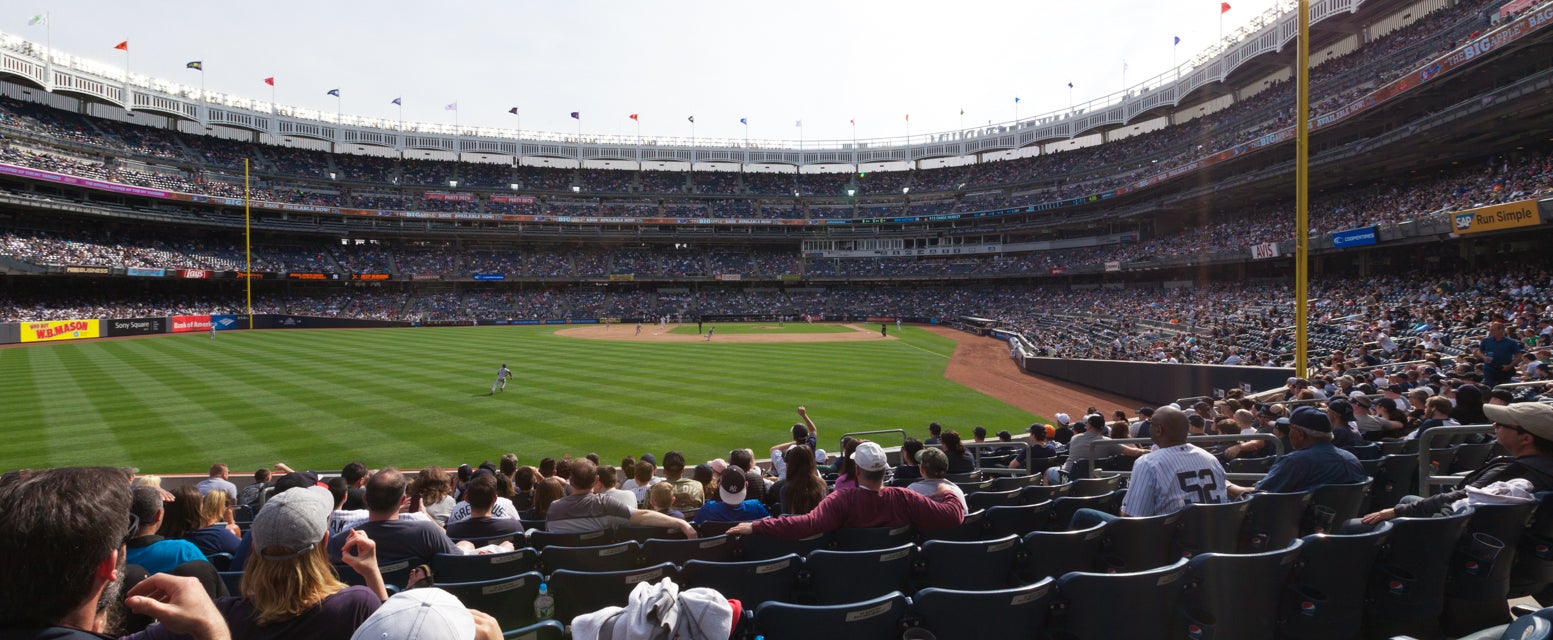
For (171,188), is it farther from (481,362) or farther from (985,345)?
(985,345)

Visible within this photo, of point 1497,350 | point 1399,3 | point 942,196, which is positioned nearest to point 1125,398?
point 1497,350

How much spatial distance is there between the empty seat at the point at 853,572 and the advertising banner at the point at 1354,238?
124 feet

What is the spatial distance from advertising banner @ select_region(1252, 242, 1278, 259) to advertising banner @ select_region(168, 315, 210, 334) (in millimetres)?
79032

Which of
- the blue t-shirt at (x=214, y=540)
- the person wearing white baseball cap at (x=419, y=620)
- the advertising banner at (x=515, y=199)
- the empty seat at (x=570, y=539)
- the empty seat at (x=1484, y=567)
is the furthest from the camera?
the advertising banner at (x=515, y=199)

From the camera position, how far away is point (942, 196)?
85812mm

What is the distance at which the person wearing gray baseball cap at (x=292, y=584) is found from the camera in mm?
2559

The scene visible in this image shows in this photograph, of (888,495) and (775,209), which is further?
(775,209)

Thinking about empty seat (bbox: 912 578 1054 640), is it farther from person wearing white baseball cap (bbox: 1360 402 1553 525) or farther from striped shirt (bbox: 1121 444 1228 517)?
person wearing white baseball cap (bbox: 1360 402 1553 525)

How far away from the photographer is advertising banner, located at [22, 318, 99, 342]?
145 feet

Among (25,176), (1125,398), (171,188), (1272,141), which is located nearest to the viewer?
(1125,398)

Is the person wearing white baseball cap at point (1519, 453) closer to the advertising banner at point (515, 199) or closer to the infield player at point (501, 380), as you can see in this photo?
the infield player at point (501, 380)

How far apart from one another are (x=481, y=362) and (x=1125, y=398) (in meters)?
29.3

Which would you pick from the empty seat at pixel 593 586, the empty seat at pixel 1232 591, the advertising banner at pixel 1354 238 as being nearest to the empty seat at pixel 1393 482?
the empty seat at pixel 1232 591

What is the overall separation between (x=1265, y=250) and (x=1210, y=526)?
4216 cm
